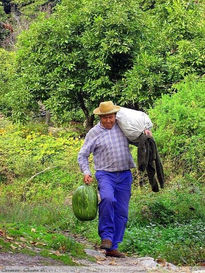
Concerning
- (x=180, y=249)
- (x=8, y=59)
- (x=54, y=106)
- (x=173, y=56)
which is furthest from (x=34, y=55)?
(x=180, y=249)

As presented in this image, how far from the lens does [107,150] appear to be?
26.3 feet

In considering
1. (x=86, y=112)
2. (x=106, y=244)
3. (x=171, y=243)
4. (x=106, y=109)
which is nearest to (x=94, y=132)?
(x=106, y=109)

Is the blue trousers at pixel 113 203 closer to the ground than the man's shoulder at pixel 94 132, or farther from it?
closer to the ground

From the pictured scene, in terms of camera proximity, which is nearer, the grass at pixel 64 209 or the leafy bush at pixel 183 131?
the grass at pixel 64 209

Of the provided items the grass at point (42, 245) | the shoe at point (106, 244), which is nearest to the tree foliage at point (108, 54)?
the grass at point (42, 245)

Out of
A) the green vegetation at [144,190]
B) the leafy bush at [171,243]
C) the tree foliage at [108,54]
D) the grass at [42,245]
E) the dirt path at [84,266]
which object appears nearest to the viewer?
the dirt path at [84,266]

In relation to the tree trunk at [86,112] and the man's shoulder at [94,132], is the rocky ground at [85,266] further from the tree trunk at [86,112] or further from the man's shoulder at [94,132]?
the tree trunk at [86,112]

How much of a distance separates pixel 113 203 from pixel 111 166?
1.67 feet

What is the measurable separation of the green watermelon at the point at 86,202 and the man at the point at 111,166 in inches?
3.9

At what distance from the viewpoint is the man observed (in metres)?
7.86

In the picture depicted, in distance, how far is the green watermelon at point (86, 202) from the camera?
781 cm

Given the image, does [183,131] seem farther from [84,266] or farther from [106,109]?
[84,266]

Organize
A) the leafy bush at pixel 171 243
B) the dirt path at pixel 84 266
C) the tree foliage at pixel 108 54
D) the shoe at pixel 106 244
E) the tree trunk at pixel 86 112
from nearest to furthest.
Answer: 1. the dirt path at pixel 84 266
2. the leafy bush at pixel 171 243
3. the shoe at pixel 106 244
4. the tree foliage at pixel 108 54
5. the tree trunk at pixel 86 112

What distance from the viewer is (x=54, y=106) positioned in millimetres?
18672
